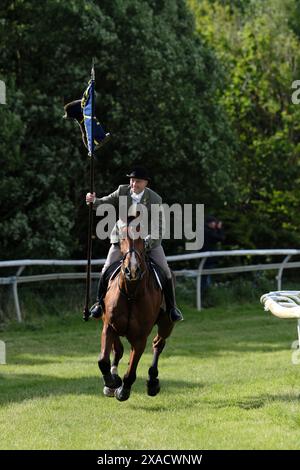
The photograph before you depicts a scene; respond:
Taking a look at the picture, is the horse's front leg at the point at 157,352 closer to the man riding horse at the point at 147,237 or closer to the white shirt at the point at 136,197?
the man riding horse at the point at 147,237

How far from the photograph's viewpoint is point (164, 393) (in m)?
12.2

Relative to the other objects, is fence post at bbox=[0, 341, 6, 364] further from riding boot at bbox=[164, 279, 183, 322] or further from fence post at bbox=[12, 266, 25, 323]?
riding boot at bbox=[164, 279, 183, 322]

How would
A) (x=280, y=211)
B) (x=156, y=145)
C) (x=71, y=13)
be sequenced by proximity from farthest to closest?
(x=280, y=211) → (x=156, y=145) → (x=71, y=13)

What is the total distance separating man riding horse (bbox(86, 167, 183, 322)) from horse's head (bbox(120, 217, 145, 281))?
0.38m

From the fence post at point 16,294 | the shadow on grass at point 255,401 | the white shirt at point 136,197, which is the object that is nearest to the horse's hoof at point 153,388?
the shadow on grass at point 255,401

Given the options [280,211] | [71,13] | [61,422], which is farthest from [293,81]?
[61,422]

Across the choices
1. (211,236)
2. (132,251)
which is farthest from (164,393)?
(211,236)

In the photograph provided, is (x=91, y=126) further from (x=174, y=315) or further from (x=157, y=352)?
(x=157, y=352)

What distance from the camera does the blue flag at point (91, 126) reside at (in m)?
13.0

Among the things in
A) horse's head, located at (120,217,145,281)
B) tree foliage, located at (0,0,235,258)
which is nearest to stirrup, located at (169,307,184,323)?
horse's head, located at (120,217,145,281)

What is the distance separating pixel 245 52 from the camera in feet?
98.2

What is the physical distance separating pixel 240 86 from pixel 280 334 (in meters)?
11.7

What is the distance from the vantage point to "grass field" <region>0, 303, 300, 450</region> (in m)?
9.06

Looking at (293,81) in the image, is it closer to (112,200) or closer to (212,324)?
(212,324)
